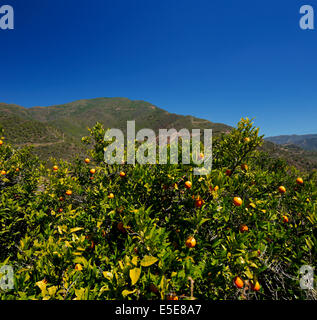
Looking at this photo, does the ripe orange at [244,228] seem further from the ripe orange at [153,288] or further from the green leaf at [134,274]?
the green leaf at [134,274]

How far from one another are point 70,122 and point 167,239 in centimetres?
15094

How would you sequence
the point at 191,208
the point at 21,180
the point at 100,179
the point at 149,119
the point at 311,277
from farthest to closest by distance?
1. the point at 149,119
2. the point at 21,180
3. the point at 100,179
4. the point at 191,208
5. the point at 311,277

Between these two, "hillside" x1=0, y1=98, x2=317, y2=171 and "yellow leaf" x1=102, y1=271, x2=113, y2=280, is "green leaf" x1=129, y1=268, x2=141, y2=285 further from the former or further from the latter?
"hillside" x1=0, y1=98, x2=317, y2=171

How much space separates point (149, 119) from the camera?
124m

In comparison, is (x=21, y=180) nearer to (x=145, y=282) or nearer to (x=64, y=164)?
(x=64, y=164)

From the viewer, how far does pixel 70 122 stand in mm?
127250

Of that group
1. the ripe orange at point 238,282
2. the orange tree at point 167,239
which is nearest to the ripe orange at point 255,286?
the orange tree at point 167,239

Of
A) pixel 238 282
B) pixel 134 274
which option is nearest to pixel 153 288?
pixel 134 274

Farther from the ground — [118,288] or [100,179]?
[100,179]

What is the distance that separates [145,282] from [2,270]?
4.82 ft

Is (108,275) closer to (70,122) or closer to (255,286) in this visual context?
(255,286)

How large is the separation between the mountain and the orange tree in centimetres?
253

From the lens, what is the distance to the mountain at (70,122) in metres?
42.9
